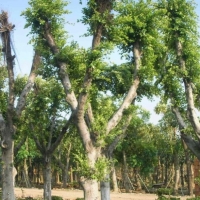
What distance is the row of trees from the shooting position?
12.0 meters

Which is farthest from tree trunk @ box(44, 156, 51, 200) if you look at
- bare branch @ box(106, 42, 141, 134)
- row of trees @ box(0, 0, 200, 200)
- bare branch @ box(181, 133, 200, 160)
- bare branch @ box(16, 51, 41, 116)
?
bare branch @ box(106, 42, 141, 134)

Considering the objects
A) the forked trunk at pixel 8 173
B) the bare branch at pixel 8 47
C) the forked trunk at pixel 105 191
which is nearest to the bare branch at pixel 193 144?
the forked trunk at pixel 105 191

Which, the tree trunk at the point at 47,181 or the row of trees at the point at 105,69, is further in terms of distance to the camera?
the tree trunk at the point at 47,181

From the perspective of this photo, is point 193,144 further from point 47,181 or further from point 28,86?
point 47,181

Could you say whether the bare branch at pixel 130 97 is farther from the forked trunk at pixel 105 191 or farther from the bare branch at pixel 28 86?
the bare branch at pixel 28 86

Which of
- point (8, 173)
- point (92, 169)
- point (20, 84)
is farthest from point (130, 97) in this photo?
point (20, 84)

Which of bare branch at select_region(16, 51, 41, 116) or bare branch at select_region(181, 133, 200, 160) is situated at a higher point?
bare branch at select_region(16, 51, 41, 116)

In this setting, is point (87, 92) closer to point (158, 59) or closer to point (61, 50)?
point (61, 50)

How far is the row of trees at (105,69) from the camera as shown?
1204 centimetres

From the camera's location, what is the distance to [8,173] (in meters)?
14.5

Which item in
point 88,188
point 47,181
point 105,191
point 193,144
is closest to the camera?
point 88,188

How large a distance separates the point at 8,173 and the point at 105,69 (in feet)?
17.1

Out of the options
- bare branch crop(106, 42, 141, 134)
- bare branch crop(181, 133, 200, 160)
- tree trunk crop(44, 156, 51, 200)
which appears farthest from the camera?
tree trunk crop(44, 156, 51, 200)

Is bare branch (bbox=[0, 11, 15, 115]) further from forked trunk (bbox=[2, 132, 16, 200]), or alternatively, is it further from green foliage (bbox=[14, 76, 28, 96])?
green foliage (bbox=[14, 76, 28, 96])
